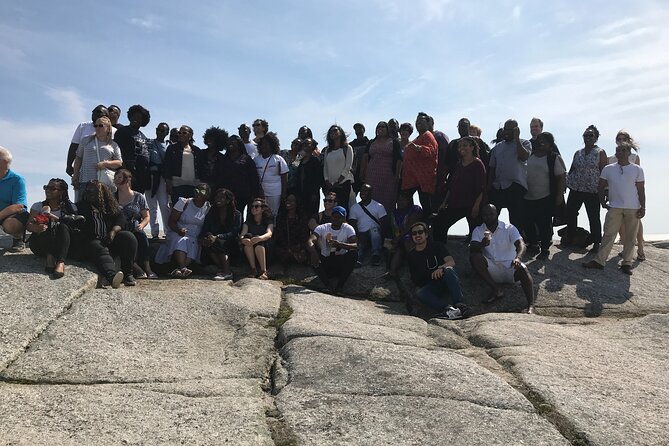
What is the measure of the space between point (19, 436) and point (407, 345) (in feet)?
10.4

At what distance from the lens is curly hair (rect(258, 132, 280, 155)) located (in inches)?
357

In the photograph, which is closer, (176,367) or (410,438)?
(410,438)

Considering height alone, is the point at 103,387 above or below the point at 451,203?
below

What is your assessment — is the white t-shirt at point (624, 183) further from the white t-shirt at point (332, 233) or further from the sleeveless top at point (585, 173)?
the white t-shirt at point (332, 233)

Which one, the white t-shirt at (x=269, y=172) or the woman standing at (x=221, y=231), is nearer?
the woman standing at (x=221, y=231)

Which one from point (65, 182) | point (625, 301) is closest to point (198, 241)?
point (65, 182)

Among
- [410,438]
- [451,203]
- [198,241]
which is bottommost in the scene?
[410,438]

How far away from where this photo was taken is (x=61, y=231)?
677cm

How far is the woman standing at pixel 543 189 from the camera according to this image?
9.05 m

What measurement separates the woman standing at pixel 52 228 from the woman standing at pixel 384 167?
442 cm

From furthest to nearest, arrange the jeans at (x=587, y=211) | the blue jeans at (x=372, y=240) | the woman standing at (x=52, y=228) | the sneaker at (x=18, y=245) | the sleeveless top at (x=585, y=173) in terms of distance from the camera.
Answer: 1. the jeans at (x=587, y=211)
2. the sleeveless top at (x=585, y=173)
3. the blue jeans at (x=372, y=240)
4. the sneaker at (x=18, y=245)
5. the woman standing at (x=52, y=228)

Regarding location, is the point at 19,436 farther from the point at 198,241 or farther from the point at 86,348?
the point at 198,241

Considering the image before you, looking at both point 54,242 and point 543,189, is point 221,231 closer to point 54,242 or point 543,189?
point 54,242

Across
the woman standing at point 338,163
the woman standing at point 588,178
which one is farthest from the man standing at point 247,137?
the woman standing at point 588,178
